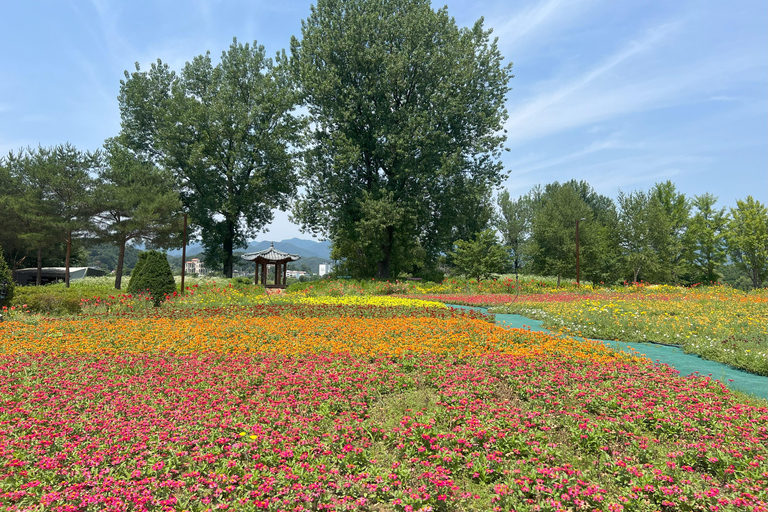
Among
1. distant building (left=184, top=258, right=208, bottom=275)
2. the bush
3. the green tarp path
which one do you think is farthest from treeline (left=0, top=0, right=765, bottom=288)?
the green tarp path

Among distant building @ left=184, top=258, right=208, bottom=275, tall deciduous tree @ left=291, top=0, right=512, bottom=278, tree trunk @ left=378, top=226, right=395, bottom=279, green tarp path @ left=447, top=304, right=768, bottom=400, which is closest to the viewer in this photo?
green tarp path @ left=447, top=304, right=768, bottom=400

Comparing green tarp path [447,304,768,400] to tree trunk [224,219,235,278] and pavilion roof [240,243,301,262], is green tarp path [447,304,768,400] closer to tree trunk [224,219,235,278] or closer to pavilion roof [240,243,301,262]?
pavilion roof [240,243,301,262]

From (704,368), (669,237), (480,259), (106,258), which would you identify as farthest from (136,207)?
(106,258)

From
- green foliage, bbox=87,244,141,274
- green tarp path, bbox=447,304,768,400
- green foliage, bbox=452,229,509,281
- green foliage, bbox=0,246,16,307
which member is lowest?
green tarp path, bbox=447,304,768,400

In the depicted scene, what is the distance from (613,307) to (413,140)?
15.5m

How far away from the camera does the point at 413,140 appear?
2400 cm

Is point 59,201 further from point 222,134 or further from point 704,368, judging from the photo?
point 704,368

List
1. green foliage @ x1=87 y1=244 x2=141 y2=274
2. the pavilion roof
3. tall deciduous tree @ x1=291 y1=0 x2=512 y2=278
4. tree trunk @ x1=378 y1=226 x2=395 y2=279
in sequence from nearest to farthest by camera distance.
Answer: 1. tall deciduous tree @ x1=291 y1=0 x2=512 y2=278
2. tree trunk @ x1=378 y1=226 x2=395 y2=279
3. the pavilion roof
4. green foliage @ x1=87 y1=244 x2=141 y2=274

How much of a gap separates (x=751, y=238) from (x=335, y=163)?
108 ft

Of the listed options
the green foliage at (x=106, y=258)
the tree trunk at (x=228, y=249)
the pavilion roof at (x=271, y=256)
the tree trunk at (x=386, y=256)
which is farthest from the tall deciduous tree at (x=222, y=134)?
the green foliage at (x=106, y=258)

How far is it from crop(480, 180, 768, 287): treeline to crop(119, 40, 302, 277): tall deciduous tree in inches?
722

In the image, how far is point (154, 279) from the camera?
13898 mm

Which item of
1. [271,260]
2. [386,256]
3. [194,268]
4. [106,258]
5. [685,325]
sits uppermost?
[106,258]

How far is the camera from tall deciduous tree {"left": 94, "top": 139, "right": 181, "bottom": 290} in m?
26.8
